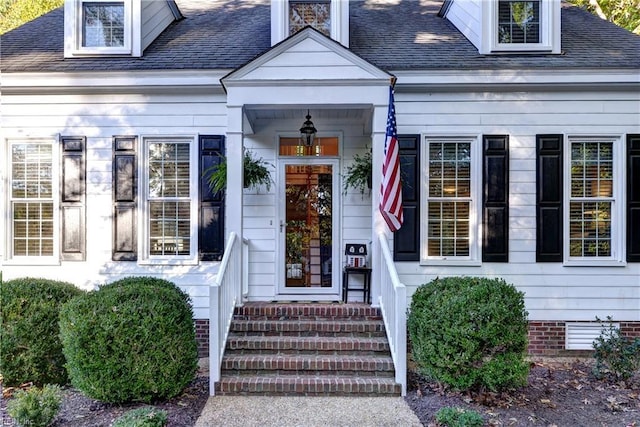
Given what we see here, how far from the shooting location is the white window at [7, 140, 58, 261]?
18.7 ft

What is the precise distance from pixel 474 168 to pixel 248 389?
3.97 metres

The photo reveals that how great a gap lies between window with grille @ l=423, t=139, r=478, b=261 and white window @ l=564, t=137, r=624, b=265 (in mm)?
1285

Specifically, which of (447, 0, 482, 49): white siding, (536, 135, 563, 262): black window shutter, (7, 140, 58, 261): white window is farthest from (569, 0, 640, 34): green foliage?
(7, 140, 58, 261): white window

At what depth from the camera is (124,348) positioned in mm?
3615

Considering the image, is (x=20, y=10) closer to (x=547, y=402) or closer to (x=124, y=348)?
(x=124, y=348)

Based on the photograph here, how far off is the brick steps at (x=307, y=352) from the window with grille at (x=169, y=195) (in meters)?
1.56

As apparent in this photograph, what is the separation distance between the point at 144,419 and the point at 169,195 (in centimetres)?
328

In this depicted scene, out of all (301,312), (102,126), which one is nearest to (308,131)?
(301,312)

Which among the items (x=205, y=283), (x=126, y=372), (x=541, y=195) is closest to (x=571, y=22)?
(x=541, y=195)

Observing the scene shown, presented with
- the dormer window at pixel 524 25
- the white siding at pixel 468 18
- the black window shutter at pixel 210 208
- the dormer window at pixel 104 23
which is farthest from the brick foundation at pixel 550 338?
the dormer window at pixel 104 23

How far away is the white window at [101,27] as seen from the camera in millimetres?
5828

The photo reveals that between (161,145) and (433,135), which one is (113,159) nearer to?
(161,145)

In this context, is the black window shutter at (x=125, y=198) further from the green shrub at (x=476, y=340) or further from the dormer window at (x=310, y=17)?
the green shrub at (x=476, y=340)

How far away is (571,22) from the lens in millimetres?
6590
